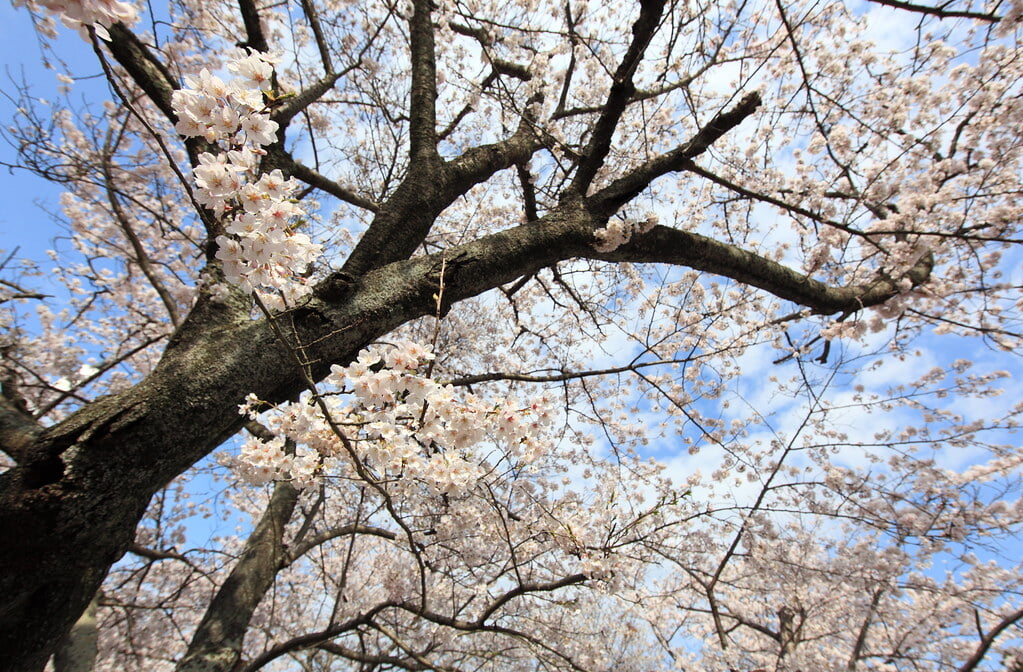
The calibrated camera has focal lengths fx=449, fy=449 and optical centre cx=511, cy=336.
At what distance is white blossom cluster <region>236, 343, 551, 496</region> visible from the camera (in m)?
1.40

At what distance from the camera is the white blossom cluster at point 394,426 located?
1.40 meters

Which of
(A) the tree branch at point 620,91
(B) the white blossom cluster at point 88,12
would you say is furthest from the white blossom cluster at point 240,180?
(A) the tree branch at point 620,91

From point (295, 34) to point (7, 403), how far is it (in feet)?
13.0

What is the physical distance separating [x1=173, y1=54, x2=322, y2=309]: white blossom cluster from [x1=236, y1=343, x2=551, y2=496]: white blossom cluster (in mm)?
422

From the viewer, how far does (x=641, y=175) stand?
101 inches

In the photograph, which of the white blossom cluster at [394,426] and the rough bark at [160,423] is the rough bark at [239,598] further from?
the rough bark at [160,423]

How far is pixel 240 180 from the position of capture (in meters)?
1.17

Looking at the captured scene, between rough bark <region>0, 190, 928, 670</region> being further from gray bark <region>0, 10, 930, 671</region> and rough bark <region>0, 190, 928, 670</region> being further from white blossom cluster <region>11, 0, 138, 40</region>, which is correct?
white blossom cluster <region>11, 0, 138, 40</region>

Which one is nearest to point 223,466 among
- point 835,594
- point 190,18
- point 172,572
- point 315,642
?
point 172,572

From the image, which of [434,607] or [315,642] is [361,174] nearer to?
[315,642]

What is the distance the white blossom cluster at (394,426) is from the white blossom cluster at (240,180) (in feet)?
1.38

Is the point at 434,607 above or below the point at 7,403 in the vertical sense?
above

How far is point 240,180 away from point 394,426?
799 mm

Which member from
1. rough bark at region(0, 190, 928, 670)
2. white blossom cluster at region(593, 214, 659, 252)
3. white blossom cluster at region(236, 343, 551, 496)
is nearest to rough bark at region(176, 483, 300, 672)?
white blossom cluster at region(236, 343, 551, 496)
